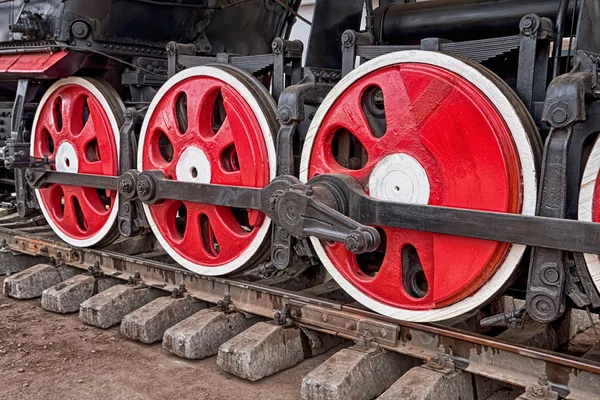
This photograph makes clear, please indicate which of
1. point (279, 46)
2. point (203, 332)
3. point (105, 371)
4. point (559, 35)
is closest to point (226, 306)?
point (203, 332)

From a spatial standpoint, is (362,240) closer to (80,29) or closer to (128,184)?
(128,184)

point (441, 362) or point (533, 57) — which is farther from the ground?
point (533, 57)

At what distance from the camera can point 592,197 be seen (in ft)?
7.11

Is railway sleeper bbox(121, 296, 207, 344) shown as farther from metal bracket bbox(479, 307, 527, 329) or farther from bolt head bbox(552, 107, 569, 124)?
bolt head bbox(552, 107, 569, 124)

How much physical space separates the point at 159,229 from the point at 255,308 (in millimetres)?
754

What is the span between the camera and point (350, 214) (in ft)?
8.75

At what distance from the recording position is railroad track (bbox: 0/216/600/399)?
232cm

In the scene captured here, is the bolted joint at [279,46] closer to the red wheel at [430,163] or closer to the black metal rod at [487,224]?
the red wheel at [430,163]

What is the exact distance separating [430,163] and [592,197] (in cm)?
58

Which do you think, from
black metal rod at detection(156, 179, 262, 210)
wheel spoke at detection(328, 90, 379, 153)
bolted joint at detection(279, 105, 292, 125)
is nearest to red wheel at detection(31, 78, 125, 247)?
black metal rod at detection(156, 179, 262, 210)

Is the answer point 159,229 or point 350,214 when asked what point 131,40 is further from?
Result: point 350,214

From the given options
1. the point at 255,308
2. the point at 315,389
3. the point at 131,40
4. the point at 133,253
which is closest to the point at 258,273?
the point at 255,308

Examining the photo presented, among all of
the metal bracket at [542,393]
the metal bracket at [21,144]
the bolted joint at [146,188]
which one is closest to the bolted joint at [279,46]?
the bolted joint at [146,188]

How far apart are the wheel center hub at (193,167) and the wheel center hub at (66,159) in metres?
0.95
